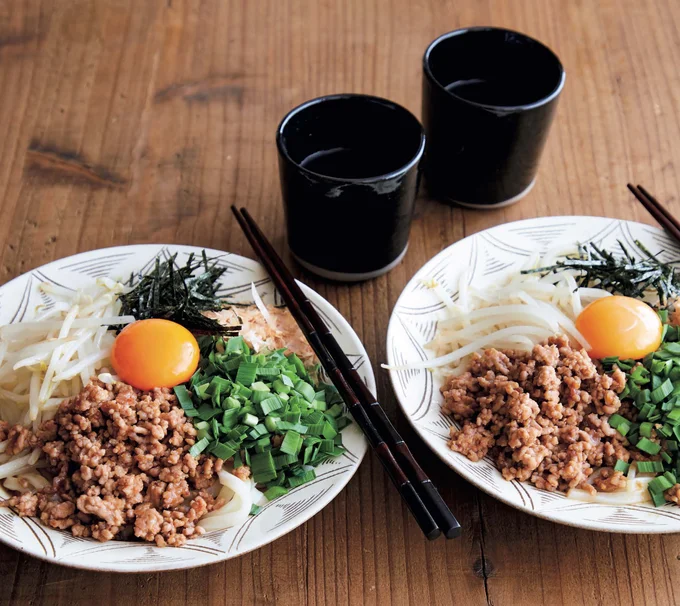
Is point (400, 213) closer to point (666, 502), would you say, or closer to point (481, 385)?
point (481, 385)

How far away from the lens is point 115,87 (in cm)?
350

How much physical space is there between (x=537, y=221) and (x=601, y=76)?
52.6 inches

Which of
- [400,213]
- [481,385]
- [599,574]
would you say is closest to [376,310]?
[400,213]

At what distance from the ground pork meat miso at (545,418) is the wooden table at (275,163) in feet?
0.59

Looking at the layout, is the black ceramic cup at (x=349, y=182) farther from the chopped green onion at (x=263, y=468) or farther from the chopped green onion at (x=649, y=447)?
the chopped green onion at (x=649, y=447)

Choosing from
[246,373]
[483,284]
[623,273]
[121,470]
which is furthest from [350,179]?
[121,470]

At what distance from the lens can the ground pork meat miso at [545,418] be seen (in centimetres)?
203

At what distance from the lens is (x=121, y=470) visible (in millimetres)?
1966

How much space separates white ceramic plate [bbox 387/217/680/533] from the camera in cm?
192

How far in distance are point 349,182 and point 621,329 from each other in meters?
0.91

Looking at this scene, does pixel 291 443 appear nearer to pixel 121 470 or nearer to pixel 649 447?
pixel 121 470

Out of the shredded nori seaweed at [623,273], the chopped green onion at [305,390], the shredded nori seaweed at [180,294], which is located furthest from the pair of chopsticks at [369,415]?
the shredded nori seaweed at [623,273]

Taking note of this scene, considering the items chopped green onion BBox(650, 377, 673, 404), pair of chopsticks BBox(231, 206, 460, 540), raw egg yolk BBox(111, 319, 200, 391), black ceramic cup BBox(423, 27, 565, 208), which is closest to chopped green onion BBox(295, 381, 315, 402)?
pair of chopsticks BBox(231, 206, 460, 540)

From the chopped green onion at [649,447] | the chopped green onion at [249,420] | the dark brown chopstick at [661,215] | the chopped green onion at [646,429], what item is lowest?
the chopped green onion at [649,447]
